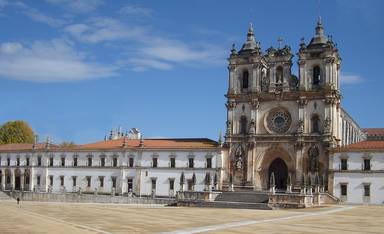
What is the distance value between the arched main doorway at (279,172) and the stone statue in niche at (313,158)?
458 centimetres

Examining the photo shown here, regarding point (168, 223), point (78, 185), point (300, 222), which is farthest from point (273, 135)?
point (168, 223)

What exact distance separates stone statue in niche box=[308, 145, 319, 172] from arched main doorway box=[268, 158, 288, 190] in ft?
→ 15.0

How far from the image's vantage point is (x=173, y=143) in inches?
3169

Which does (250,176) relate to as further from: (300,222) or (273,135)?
(300,222)

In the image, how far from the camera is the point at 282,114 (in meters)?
73.0

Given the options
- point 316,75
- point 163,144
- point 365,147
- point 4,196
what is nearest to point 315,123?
point 316,75

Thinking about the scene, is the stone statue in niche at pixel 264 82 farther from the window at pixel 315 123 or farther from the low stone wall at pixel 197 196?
the low stone wall at pixel 197 196

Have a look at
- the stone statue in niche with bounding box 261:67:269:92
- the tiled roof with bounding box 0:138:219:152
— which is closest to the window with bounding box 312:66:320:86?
the stone statue in niche with bounding box 261:67:269:92

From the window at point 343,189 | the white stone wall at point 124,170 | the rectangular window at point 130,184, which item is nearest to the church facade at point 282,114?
the window at point 343,189

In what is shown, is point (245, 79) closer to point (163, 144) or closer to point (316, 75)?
point (316, 75)

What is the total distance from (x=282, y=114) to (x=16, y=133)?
65776 millimetres

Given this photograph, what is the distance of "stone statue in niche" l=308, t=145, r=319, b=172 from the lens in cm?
6888

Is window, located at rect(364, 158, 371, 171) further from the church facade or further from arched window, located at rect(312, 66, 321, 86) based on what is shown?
arched window, located at rect(312, 66, 321, 86)

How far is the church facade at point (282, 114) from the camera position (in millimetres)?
69562
